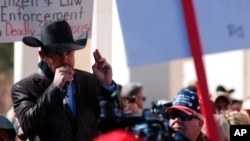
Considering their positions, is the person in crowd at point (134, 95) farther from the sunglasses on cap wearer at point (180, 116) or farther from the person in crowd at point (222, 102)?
the sunglasses on cap wearer at point (180, 116)

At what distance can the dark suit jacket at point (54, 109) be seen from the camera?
647cm

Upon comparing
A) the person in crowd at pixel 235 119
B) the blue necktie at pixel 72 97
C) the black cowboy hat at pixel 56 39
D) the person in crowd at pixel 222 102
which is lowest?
the person in crowd at pixel 222 102

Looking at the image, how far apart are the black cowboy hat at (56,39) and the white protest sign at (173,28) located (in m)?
1.32

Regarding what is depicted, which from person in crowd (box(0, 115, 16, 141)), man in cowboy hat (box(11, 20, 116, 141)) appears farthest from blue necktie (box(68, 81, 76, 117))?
person in crowd (box(0, 115, 16, 141))

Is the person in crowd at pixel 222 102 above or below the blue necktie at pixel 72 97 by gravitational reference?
below

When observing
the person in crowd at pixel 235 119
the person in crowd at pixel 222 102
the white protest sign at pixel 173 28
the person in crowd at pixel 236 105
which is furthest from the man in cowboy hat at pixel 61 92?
the person in crowd at pixel 236 105

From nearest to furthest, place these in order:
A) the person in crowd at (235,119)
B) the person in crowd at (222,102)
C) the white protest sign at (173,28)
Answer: the white protest sign at (173,28) → the person in crowd at (235,119) → the person in crowd at (222,102)

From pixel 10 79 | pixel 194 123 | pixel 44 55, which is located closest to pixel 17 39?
pixel 44 55

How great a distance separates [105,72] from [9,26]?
74 cm

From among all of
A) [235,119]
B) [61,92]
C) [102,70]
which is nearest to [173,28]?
[61,92]

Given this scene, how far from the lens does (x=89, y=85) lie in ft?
22.2

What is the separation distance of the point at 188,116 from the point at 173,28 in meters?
1.26

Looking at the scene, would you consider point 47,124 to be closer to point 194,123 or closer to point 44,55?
point 44,55

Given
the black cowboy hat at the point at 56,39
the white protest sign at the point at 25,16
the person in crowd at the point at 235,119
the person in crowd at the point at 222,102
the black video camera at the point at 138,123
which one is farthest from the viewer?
the person in crowd at the point at 222,102
